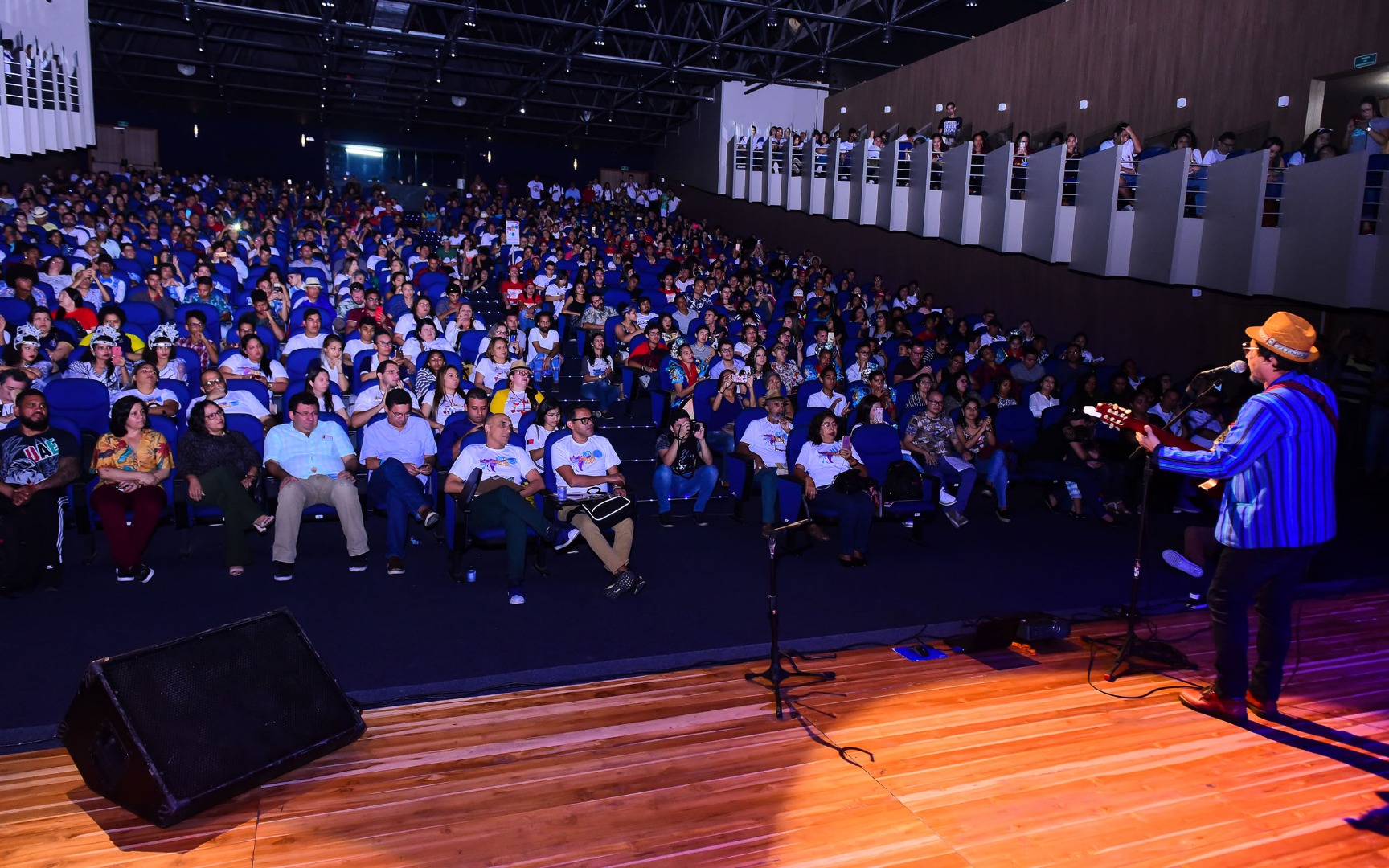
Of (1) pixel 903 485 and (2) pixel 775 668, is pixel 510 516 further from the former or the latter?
(1) pixel 903 485

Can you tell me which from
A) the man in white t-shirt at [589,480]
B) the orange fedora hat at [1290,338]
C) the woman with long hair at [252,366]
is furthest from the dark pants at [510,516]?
the orange fedora hat at [1290,338]

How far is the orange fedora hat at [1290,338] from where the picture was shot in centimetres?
349

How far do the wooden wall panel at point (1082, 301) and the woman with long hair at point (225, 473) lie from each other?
9.41 m

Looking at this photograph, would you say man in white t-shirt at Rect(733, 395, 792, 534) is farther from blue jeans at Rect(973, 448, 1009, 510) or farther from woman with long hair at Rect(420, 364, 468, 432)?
woman with long hair at Rect(420, 364, 468, 432)

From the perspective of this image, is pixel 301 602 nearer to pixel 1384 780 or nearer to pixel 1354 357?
pixel 1384 780

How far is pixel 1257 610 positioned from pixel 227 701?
3.82m

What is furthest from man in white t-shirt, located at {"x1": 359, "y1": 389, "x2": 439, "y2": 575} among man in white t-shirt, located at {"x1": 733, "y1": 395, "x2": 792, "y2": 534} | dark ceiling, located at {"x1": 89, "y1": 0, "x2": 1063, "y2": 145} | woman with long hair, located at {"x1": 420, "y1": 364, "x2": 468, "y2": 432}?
dark ceiling, located at {"x1": 89, "y1": 0, "x2": 1063, "y2": 145}

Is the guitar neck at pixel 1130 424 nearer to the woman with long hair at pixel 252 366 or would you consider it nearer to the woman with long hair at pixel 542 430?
the woman with long hair at pixel 542 430

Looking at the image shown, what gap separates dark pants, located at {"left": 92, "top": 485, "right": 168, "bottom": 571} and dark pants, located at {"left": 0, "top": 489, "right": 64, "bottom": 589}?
0.23 metres

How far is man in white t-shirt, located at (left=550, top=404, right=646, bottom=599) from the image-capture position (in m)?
5.50

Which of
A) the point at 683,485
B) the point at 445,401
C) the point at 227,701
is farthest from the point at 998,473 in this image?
the point at 227,701

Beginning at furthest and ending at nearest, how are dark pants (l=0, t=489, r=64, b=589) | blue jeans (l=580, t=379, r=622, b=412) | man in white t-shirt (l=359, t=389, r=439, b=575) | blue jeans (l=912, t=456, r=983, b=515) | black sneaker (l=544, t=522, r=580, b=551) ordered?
blue jeans (l=580, t=379, r=622, b=412) → blue jeans (l=912, t=456, r=983, b=515) → man in white t-shirt (l=359, t=389, r=439, b=575) → black sneaker (l=544, t=522, r=580, b=551) → dark pants (l=0, t=489, r=64, b=589)

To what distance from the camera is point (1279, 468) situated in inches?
136

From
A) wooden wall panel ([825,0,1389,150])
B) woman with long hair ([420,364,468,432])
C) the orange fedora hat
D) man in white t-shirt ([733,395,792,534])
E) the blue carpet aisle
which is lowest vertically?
the blue carpet aisle
